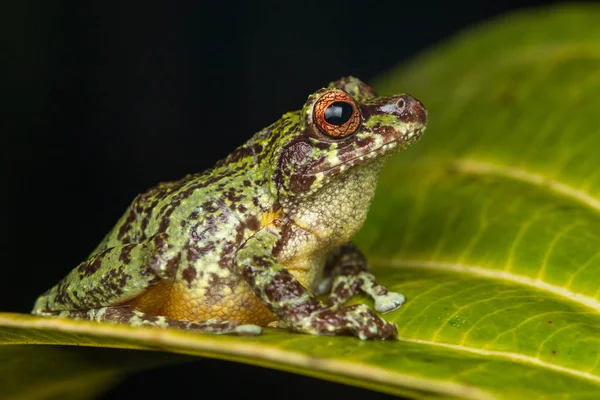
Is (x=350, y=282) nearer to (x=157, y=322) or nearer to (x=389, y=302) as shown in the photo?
(x=389, y=302)

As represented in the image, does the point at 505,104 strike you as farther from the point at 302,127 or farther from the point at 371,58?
the point at 371,58

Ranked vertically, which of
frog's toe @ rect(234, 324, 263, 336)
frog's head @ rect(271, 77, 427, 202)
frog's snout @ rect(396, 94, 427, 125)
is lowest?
frog's toe @ rect(234, 324, 263, 336)

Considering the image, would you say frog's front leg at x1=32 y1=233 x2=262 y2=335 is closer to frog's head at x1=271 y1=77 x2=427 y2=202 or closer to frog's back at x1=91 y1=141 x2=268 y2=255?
frog's back at x1=91 y1=141 x2=268 y2=255

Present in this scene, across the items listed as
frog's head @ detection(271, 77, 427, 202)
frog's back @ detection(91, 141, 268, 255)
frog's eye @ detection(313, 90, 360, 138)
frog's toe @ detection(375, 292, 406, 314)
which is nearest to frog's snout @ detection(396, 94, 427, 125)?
frog's head @ detection(271, 77, 427, 202)

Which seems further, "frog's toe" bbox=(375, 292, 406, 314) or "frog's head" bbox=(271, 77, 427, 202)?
"frog's head" bbox=(271, 77, 427, 202)

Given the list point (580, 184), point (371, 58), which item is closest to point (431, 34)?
point (371, 58)

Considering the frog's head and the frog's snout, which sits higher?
the frog's snout

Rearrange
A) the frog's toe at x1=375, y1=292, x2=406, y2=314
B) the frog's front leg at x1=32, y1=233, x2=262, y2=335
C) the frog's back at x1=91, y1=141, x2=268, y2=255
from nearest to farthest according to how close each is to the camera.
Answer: the frog's toe at x1=375, y1=292, x2=406, y2=314, the frog's front leg at x1=32, y1=233, x2=262, y2=335, the frog's back at x1=91, y1=141, x2=268, y2=255

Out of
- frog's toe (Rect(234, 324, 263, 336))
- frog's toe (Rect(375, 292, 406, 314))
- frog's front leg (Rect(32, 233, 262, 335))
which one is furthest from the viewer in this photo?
frog's front leg (Rect(32, 233, 262, 335))

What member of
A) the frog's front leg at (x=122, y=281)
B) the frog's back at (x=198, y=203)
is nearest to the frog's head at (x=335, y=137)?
the frog's back at (x=198, y=203)
